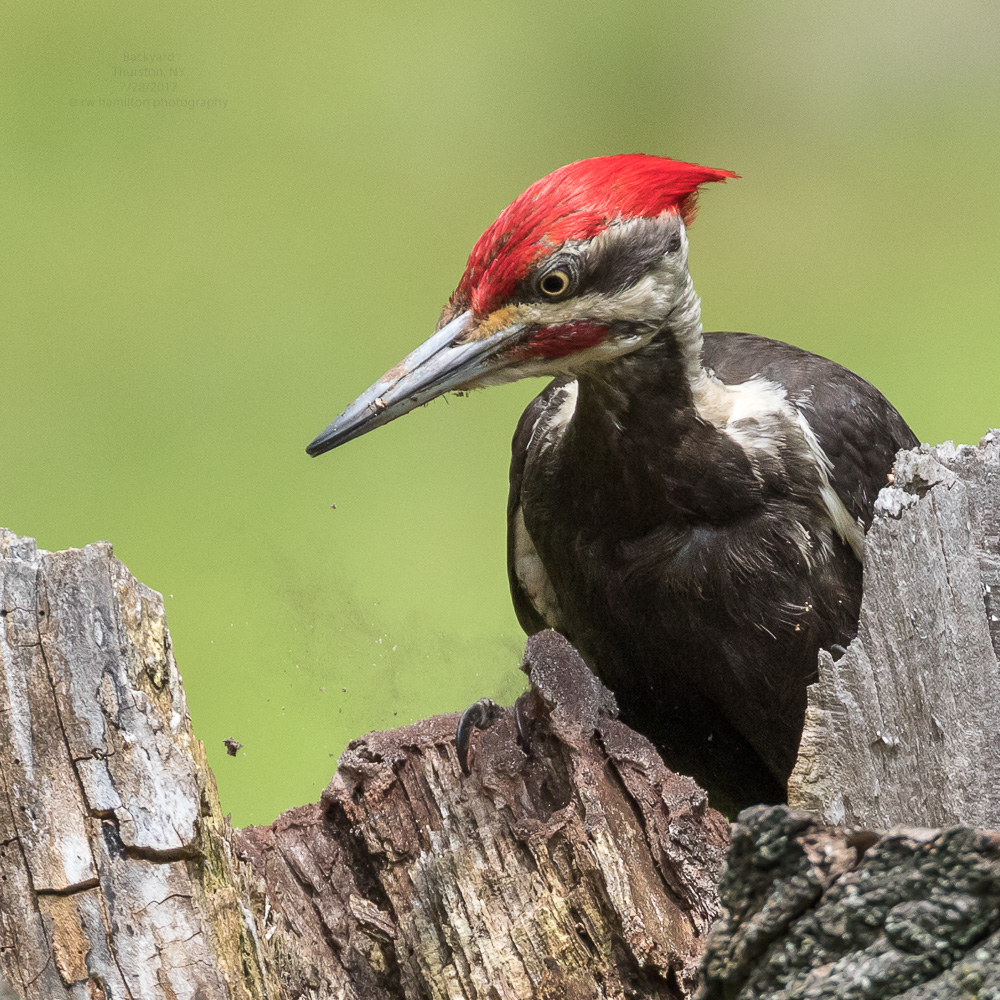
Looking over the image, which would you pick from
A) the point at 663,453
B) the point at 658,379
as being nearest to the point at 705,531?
the point at 663,453

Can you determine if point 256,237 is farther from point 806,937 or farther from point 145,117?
point 806,937

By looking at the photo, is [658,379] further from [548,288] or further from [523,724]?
[523,724]

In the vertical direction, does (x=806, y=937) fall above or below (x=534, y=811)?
below

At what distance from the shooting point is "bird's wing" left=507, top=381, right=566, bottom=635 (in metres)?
1.99

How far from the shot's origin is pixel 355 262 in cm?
247

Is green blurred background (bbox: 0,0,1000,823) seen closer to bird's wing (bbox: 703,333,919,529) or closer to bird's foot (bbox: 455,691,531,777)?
bird's wing (bbox: 703,333,919,529)

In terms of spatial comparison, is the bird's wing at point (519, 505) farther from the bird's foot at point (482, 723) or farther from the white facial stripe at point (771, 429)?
the bird's foot at point (482, 723)

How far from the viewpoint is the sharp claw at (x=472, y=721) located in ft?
4.99

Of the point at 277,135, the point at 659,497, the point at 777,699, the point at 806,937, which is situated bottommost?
the point at 806,937

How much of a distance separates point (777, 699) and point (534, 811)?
0.62 m

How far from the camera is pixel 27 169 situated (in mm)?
2330

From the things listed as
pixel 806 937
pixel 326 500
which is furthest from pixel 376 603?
pixel 806 937

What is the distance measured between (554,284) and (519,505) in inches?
26.1

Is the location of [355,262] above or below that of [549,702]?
above
